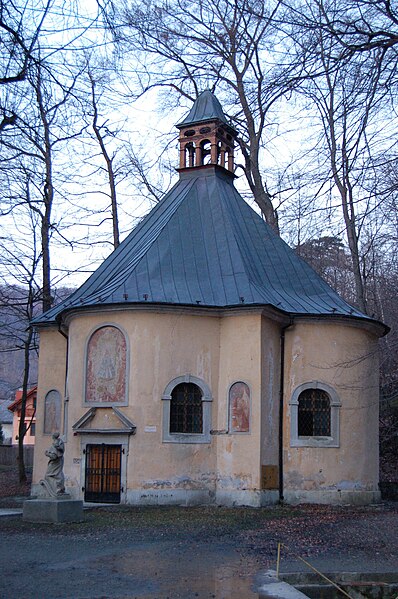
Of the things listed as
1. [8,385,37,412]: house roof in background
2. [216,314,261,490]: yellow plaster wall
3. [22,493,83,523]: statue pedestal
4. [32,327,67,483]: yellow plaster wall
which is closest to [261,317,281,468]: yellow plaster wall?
[216,314,261,490]: yellow plaster wall

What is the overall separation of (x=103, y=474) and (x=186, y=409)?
108 inches

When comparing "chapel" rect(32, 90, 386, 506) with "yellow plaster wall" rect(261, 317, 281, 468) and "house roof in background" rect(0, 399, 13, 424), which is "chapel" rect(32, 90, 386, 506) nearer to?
"yellow plaster wall" rect(261, 317, 281, 468)

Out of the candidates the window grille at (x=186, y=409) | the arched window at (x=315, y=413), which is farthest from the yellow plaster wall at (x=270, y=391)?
the window grille at (x=186, y=409)

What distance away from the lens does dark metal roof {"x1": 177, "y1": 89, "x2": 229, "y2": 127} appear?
26.2 meters

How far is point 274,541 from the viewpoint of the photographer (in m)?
13.5

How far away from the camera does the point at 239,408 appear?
66.6 feet

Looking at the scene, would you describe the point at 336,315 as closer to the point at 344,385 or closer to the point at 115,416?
the point at 344,385

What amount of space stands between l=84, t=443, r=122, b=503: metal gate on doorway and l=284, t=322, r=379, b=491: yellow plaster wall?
4513 millimetres

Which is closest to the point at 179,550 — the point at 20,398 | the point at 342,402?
the point at 342,402

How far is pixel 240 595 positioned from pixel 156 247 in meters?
14.6

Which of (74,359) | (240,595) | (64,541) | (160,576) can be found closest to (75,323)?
(74,359)

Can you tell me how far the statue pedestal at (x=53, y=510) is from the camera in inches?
610

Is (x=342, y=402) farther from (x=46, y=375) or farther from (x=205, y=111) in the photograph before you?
(x=205, y=111)

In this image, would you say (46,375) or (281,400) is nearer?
(281,400)
